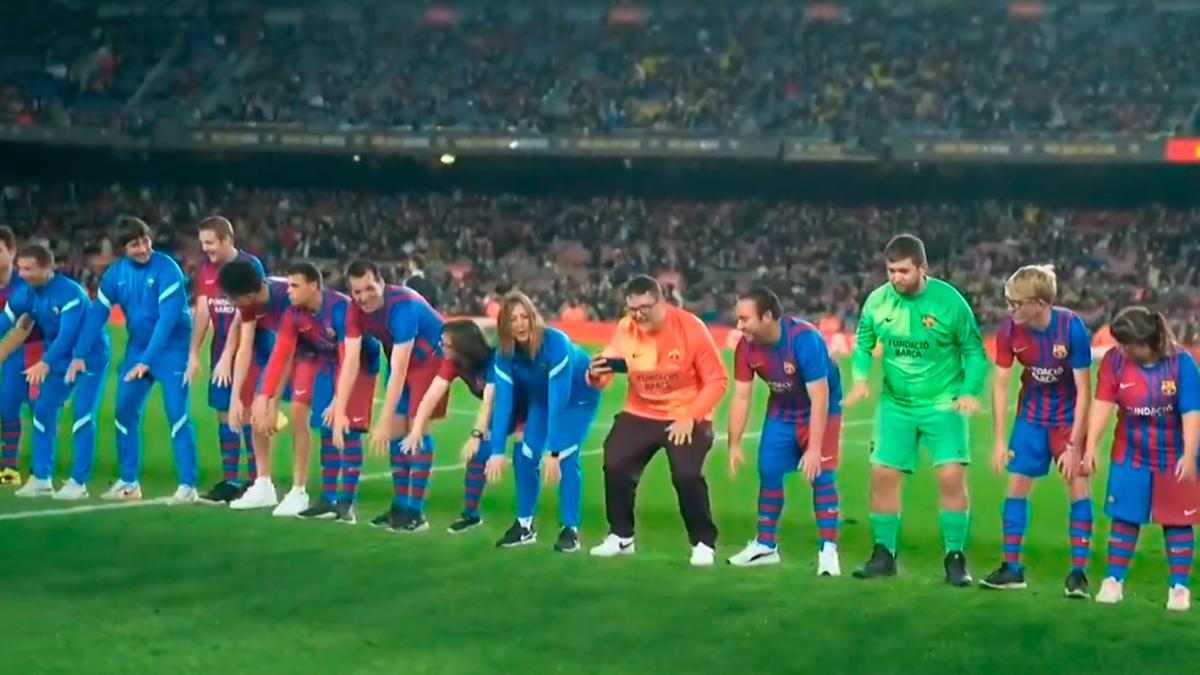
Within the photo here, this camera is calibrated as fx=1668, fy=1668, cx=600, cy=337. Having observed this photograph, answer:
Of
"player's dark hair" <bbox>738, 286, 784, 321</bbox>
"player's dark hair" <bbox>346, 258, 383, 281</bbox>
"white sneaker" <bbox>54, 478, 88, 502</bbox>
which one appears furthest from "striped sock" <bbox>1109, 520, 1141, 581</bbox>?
"white sneaker" <bbox>54, 478, 88, 502</bbox>

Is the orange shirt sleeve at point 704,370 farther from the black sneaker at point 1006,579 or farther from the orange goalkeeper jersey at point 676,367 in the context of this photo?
the black sneaker at point 1006,579

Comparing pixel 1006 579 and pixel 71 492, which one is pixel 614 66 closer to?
pixel 71 492

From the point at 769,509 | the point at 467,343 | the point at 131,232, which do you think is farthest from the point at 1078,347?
the point at 131,232

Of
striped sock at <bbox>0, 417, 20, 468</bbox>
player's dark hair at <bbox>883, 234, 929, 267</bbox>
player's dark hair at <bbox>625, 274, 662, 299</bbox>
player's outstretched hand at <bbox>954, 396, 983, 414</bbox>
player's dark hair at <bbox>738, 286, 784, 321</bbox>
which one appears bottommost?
striped sock at <bbox>0, 417, 20, 468</bbox>

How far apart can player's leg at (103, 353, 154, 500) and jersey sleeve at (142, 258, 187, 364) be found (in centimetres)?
23

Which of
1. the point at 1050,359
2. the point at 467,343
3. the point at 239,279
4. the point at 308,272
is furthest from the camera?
the point at 239,279

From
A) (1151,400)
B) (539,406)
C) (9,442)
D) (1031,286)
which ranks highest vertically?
(1031,286)

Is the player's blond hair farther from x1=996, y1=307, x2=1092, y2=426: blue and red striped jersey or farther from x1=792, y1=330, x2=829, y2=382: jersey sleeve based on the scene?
x1=792, y1=330, x2=829, y2=382: jersey sleeve

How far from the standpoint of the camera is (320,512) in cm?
1145

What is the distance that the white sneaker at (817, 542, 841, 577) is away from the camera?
9.37 metres

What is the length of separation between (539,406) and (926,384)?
2.50 metres

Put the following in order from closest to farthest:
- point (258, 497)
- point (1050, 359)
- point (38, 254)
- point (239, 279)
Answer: point (1050, 359) → point (239, 279) → point (258, 497) → point (38, 254)

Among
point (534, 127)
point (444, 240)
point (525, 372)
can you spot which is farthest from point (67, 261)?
point (525, 372)

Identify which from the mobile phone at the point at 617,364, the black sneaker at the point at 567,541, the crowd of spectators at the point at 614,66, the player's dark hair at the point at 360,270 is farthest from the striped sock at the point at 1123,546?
the crowd of spectators at the point at 614,66
